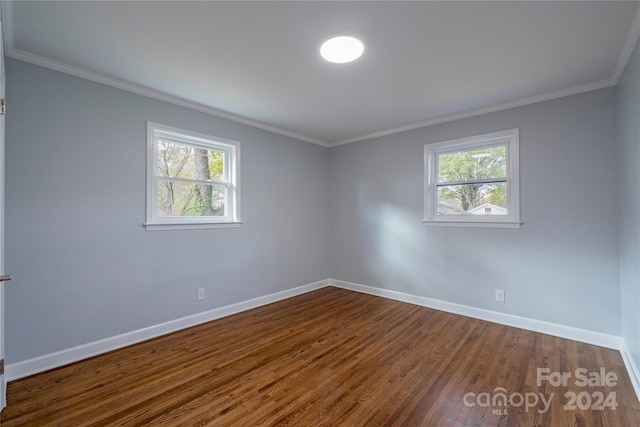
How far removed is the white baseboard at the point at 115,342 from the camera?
2.13m

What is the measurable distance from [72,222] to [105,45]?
143cm

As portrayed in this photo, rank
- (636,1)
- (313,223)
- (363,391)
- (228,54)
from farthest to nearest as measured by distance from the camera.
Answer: (313,223) < (228,54) < (363,391) < (636,1)

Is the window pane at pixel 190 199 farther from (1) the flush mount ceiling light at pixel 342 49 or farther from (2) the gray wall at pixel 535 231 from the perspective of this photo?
(2) the gray wall at pixel 535 231

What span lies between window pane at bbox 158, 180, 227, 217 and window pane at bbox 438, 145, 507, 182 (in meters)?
2.86

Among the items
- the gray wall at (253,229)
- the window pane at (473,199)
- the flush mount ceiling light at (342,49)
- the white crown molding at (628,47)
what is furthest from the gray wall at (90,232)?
the white crown molding at (628,47)

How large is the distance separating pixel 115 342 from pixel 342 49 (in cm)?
318

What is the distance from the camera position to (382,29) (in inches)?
73.4

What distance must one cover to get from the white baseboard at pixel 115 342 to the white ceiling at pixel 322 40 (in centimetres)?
233

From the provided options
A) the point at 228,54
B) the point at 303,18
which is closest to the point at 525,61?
the point at 303,18

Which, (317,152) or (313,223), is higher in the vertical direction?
(317,152)

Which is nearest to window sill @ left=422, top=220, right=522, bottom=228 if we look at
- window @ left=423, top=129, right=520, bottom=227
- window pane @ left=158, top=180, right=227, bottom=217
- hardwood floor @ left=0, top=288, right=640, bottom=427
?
window @ left=423, top=129, right=520, bottom=227

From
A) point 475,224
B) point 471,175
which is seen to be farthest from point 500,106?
point 475,224

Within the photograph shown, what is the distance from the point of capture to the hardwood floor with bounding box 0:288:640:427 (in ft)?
5.59

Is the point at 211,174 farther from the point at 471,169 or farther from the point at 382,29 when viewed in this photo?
the point at 471,169
